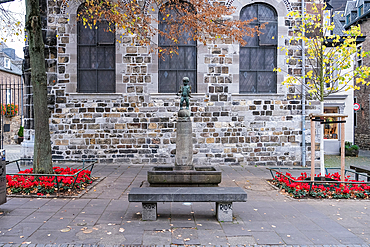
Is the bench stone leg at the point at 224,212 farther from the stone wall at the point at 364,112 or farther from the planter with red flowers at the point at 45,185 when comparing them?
the stone wall at the point at 364,112

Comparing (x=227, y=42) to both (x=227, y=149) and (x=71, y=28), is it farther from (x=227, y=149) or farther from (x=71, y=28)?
(x=71, y=28)

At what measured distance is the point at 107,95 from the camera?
35.1ft

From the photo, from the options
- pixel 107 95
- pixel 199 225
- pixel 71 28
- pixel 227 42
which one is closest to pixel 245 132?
pixel 227 42

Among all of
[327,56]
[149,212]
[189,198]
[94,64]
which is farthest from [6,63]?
[189,198]

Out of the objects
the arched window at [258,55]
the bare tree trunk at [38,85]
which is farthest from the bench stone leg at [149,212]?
the arched window at [258,55]

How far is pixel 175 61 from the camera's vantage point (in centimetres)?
1090

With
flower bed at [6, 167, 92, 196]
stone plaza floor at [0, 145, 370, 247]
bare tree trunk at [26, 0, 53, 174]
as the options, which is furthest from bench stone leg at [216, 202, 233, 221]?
bare tree trunk at [26, 0, 53, 174]

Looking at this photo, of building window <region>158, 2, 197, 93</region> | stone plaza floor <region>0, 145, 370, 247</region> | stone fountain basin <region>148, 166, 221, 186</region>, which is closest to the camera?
stone plaza floor <region>0, 145, 370, 247</region>

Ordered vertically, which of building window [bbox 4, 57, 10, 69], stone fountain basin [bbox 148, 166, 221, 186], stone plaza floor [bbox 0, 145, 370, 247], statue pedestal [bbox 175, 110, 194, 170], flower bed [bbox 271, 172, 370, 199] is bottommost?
stone plaza floor [bbox 0, 145, 370, 247]

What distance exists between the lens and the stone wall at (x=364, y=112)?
22.2m

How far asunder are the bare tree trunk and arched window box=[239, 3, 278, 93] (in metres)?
7.04

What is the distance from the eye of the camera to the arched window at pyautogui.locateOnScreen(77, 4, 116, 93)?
1088cm

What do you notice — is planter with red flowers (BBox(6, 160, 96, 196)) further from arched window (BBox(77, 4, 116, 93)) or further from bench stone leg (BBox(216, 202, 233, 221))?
arched window (BBox(77, 4, 116, 93))

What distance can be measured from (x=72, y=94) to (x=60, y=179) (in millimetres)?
4720
